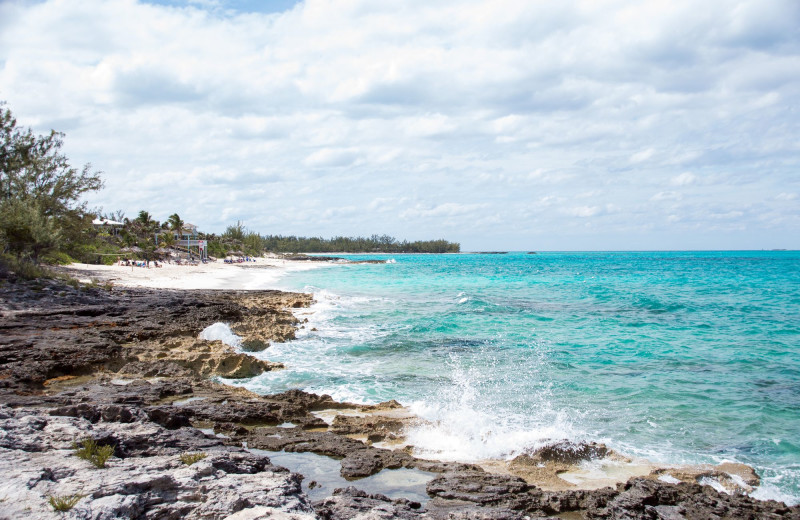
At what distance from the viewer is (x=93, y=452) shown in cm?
524

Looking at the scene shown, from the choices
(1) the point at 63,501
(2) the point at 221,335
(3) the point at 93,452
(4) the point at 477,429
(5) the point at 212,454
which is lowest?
(4) the point at 477,429

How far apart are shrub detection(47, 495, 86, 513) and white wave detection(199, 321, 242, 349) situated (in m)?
11.4

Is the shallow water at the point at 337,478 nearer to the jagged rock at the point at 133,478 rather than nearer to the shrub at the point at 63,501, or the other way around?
the jagged rock at the point at 133,478

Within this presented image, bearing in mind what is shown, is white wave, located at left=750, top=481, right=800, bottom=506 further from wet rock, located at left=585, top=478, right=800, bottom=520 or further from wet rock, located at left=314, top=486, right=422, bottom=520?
wet rock, located at left=314, top=486, right=422, bottom=520

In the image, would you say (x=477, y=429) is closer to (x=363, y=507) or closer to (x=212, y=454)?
(x=363, y=507)

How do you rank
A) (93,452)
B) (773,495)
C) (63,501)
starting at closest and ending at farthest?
(63,501) < (93,452) < (773,495)

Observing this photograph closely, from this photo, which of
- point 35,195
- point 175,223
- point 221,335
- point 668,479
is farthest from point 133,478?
point 175,223

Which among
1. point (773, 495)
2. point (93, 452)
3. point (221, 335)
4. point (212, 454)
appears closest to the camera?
point (93, 452)

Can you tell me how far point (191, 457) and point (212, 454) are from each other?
0.28 m

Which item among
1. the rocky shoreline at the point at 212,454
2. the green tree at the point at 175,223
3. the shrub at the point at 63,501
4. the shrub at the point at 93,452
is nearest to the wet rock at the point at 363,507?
the rocky shoreline at the point at 212,454

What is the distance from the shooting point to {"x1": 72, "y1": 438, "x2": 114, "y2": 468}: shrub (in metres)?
4.98

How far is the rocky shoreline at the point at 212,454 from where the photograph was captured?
4.46 m

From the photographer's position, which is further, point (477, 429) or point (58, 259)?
point (58, 259)

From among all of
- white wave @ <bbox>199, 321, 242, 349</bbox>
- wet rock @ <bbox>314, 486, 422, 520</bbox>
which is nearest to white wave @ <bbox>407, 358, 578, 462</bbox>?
wet rock @ <bbox>314, 486, 422, 520</bbox>
